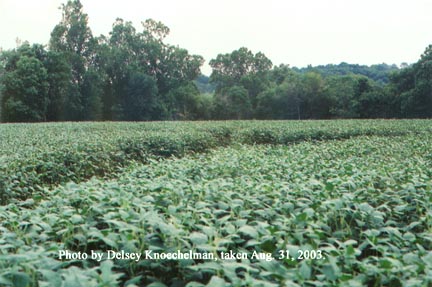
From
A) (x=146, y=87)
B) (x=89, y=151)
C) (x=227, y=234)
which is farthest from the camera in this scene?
(x=146, y=87)

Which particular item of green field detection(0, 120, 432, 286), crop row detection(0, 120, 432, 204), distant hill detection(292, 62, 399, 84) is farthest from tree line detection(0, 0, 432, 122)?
green field detection(0, 120, 432, 286)

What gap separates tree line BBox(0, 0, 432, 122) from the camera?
3769cm

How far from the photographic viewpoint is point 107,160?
28.6ft

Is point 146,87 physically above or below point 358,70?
below

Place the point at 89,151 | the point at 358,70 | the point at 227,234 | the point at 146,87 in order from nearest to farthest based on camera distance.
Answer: the point at 227,234 → the point at 89,151 → the point at 146,87 → the point at 358,70

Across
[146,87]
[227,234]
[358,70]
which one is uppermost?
[358,70]

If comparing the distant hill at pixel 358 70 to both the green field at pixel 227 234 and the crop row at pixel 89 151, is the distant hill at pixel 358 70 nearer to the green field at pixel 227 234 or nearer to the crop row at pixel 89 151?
the crop row at pixel 89 151

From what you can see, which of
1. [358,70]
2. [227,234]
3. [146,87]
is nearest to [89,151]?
[227,234]

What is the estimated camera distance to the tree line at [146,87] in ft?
124

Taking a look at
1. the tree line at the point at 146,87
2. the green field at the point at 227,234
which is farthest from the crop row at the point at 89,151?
the tree line at the point at 146,87

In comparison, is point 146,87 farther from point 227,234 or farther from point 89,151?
point 227,234

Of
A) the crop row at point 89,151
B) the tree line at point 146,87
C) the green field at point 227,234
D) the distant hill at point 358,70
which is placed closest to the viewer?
the green field at point 227,234

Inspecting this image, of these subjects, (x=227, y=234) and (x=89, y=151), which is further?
(x=89, y=151)

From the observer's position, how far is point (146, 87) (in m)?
44.9
